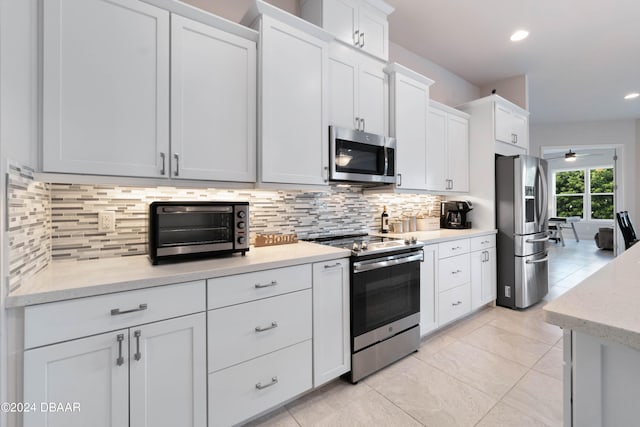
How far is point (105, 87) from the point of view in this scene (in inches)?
55.0

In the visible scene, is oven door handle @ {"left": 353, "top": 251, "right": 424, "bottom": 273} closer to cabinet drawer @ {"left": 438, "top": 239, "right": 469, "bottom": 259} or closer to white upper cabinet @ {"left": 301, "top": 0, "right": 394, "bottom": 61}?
cabinet drawer @ {"left": 438, "top": 239, "right": 469, "bottom": 259}

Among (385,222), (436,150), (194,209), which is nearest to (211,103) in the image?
(194,209)

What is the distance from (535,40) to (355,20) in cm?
222

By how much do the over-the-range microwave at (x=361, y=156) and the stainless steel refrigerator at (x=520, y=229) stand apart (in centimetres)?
168

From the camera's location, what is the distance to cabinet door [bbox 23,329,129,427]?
1044 mm

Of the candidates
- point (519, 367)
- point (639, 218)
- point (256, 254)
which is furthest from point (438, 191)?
point (639, 218)

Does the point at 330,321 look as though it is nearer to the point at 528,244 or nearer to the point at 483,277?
the point at 483,277

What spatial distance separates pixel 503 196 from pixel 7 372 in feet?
13.6

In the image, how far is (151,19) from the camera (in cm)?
151

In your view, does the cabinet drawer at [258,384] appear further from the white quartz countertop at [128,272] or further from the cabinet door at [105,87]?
the cabinet door at [105,87]

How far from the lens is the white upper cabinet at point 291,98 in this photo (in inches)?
72.9

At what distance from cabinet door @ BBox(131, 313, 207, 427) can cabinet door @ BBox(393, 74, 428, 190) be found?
2.14m

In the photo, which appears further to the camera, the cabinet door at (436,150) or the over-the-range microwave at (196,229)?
the cabinet door at (436,150)

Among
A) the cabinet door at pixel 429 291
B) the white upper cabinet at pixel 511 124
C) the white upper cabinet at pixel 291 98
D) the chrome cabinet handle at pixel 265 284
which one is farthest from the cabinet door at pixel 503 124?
the chrome cabinet handle at pixel 265 284
